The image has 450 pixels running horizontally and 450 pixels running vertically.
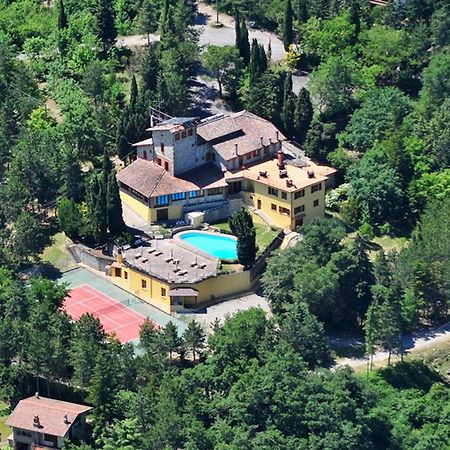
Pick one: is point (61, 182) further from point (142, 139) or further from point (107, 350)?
point (107, 350)

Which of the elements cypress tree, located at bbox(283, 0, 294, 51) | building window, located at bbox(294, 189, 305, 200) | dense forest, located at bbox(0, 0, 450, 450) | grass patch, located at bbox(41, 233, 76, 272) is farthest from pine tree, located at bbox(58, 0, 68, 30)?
building window, located at bbox(294, 189, 305, 200)

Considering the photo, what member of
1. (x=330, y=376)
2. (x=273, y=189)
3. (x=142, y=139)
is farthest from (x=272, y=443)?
(x=142, y=139)

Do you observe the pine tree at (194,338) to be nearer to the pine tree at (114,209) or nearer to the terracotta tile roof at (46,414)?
the terracotta tile roof at (46,414)

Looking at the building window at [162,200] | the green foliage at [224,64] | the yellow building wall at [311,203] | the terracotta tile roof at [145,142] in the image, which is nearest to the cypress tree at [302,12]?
the green foliage at [224,64]

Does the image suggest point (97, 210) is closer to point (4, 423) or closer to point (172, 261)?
point (172, 261)

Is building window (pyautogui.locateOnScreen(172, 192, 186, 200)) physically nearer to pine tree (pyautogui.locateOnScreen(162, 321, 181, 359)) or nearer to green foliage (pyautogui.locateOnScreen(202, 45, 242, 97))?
green foliage (pyautogui.locateOnScreen(202, 45, 242, 97))

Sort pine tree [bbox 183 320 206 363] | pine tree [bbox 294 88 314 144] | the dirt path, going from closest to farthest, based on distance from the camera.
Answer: pine tree [bbox 183 320 206 363] → the dirt path → pine tree [bbox 294 88 314 144]

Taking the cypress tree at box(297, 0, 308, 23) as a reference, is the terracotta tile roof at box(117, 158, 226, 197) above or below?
below
